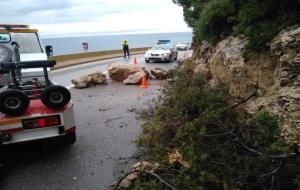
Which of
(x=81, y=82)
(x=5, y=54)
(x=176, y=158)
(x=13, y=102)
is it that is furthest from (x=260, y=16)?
(x=81, y=82)

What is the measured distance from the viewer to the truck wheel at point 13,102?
5516mm

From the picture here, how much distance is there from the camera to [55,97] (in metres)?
5.91

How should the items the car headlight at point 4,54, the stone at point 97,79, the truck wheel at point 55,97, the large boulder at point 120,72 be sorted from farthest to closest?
the large boulder at point 120,72
the stone at point 97,79
the car headlight at point 4,54
the truck wheel at point 55,97

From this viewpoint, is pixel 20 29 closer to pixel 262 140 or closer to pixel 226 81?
pixel 226 81

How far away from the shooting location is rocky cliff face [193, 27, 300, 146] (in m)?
4.39

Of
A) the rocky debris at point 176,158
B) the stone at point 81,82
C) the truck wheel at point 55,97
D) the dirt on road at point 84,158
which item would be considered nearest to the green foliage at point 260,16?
the rocky debris at point 176,158

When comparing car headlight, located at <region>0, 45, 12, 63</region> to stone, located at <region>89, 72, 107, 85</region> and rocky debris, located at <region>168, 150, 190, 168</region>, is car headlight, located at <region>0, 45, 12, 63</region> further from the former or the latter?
stone, located at <region>89, 72, 107, 85</region>

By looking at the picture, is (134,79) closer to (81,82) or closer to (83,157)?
(81,82)

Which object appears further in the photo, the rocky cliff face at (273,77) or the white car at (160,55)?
the white car at (160,55)

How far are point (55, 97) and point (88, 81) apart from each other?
960 centimetres

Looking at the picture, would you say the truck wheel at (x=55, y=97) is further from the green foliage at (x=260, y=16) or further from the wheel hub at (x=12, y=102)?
the green foliage at (x=260, y=16)

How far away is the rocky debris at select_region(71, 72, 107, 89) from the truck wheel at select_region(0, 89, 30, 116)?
937 cm

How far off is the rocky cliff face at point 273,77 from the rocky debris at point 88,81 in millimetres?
8501

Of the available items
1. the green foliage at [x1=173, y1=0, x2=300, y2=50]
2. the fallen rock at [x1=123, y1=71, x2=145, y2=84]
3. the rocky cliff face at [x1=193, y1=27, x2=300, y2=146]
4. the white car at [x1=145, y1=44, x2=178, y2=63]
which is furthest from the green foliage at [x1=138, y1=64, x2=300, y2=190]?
the white car at [x1=145, y1=44, x2=178, y2=63]
